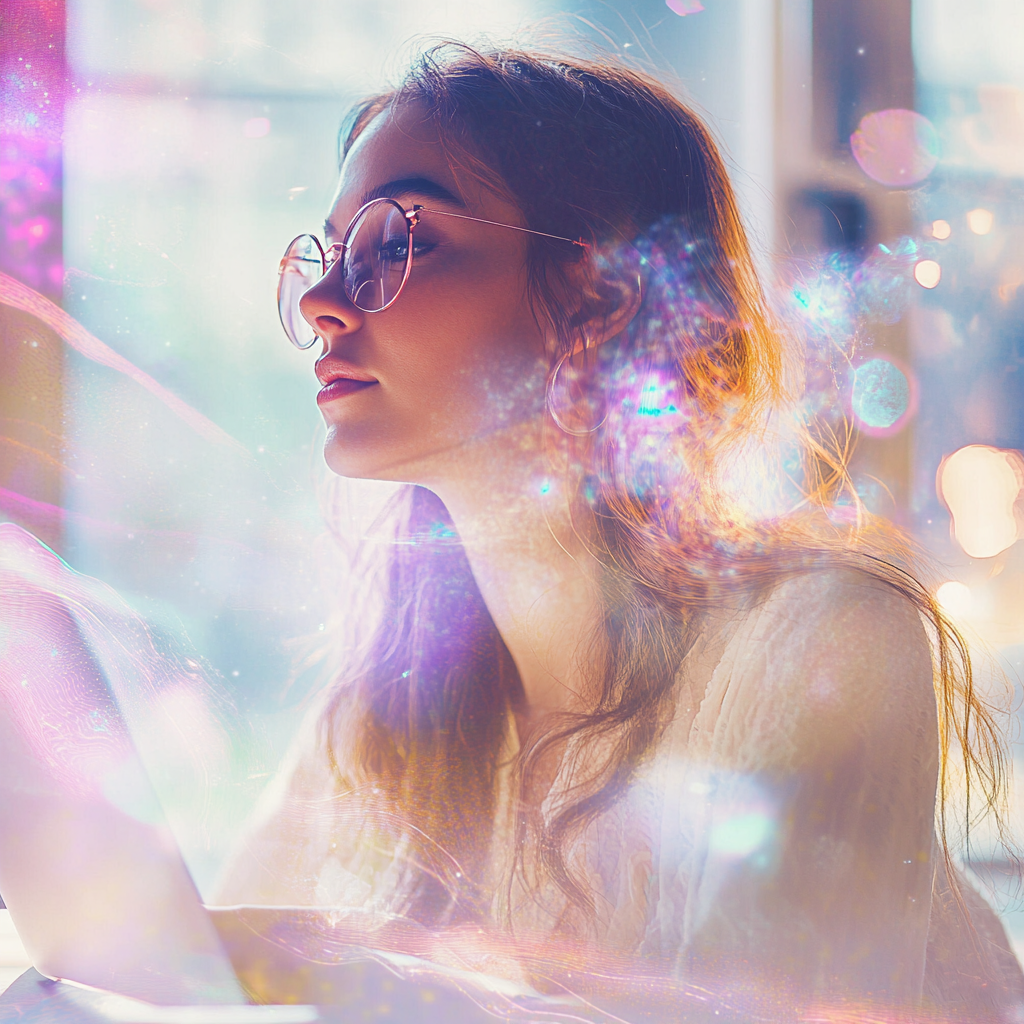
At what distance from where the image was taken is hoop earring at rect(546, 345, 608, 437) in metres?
0.63

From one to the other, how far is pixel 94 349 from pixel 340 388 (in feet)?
0.97

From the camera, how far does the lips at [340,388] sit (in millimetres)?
641

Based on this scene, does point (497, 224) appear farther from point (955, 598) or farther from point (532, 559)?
point (955, 598)

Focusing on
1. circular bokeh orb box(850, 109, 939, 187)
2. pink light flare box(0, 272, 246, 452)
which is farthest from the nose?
circular bokeh orb box(850, 109, 939, 187)

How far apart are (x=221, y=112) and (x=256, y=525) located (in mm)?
450

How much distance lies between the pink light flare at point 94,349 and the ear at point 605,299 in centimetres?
38

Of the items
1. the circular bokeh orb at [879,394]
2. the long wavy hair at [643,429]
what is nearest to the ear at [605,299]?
the long wavy hair at [643,429]

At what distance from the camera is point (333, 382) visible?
658 mm

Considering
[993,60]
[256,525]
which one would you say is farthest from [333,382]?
[993,60]

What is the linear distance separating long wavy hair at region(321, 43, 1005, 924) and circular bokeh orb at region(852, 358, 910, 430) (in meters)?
0.04

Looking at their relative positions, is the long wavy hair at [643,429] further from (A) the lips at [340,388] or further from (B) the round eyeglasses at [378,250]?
(A) the lips at [340,388]

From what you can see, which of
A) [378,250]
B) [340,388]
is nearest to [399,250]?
[378,250]

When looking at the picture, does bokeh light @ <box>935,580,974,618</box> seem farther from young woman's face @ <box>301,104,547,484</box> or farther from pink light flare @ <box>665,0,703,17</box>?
pink light flare @ <box>665,0,703,17</box>

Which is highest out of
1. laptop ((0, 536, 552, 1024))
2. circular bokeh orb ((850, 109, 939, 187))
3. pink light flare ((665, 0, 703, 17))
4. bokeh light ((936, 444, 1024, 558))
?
pink light flare ((665, 0, 703, 17))
